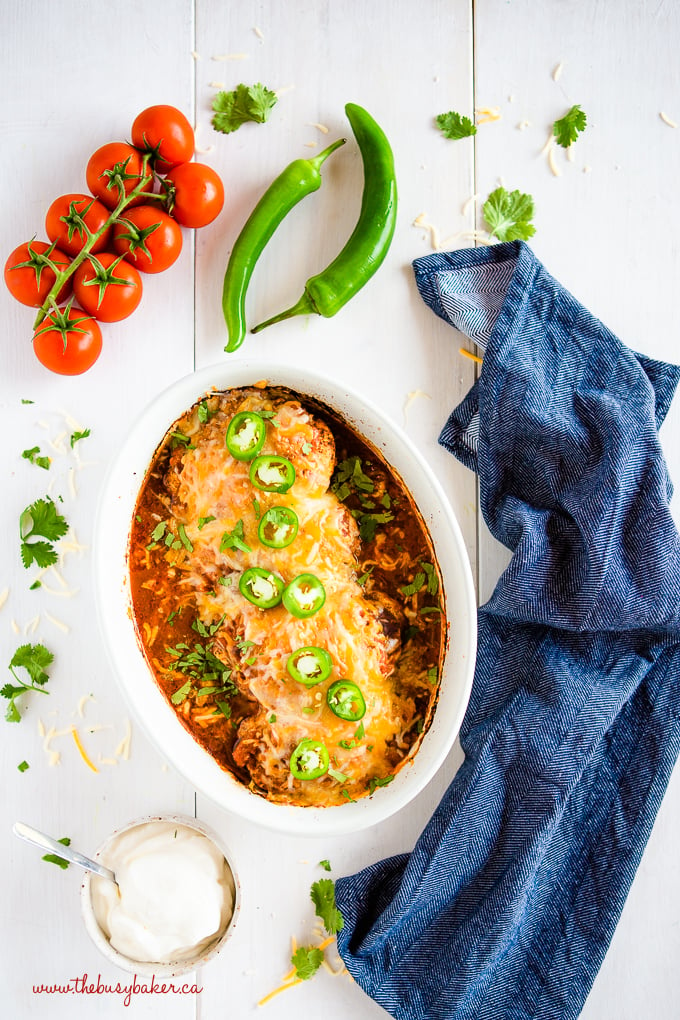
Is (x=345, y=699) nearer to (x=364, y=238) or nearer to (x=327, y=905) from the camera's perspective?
(x=327, y=905)

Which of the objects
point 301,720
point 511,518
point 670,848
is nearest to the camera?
point 301,720

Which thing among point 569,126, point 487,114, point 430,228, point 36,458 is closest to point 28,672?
point 36,458

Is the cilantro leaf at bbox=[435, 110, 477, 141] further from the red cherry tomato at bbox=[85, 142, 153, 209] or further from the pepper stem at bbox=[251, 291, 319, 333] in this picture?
the red cherry tomato at bbox=[85, 142, 153, 209]

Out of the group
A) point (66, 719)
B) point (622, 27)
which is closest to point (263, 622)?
point (66, 719)

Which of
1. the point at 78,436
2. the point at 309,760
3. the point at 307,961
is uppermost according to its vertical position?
the point at 78,436

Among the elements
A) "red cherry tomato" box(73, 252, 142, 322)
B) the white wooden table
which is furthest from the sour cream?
"red cherry tomato" box(73, 252, 142, 322)

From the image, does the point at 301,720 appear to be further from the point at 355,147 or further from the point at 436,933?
the point at 355,147
